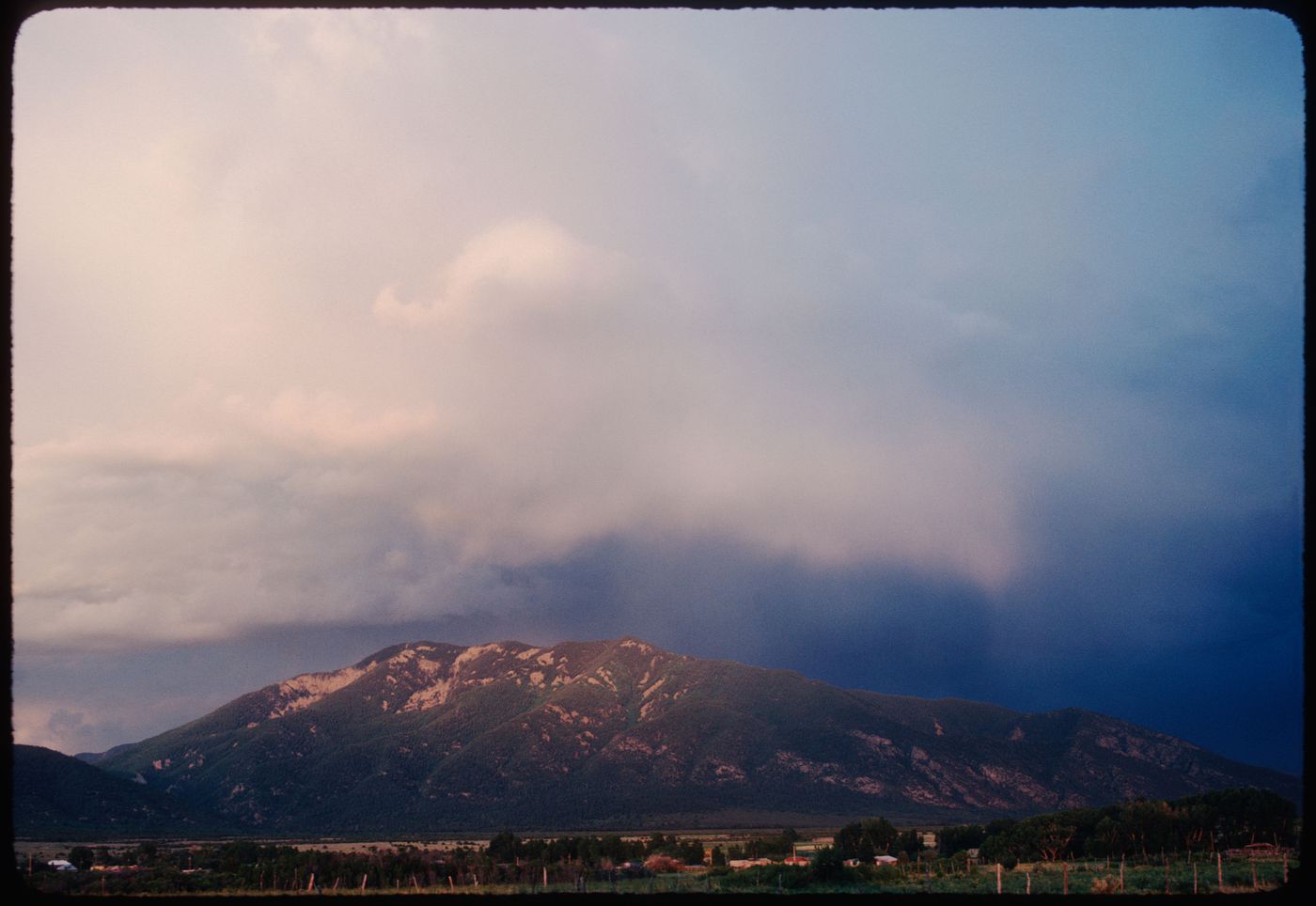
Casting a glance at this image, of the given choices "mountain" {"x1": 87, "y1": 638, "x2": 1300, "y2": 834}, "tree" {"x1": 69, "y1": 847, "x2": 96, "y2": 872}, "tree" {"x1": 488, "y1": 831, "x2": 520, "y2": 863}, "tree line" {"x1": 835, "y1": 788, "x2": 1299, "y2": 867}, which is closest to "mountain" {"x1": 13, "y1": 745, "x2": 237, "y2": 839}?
"mountain" {"x1": 87, "y1": 638, "x2": 1300, "y2": 834}

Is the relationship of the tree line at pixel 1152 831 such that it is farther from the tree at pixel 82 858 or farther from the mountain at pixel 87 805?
the mountain at pixel 87 805

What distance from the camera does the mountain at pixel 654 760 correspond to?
319ft

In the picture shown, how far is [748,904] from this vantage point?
2377mm

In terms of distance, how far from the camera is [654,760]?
107750 millimetres

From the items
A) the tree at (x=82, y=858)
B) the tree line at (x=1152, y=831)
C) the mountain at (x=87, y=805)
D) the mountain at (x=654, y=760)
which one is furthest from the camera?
the mountain at (x=654, y=760)

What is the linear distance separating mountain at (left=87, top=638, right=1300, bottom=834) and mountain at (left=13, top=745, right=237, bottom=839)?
630cm

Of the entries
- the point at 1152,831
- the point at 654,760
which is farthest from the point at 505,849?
the point at 654,760

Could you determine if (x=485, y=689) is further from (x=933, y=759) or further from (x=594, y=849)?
(x=594, y=849)

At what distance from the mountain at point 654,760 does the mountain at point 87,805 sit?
6.30m

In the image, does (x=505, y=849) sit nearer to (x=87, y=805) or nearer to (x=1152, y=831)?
(x=1152, y=831)

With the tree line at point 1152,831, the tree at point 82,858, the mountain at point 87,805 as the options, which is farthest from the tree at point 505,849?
the mountain at point 87,805

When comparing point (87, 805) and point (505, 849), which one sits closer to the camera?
point (505, 849)

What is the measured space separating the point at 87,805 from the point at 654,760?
52.1 meters

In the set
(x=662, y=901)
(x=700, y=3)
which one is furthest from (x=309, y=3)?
(x=662, y=901)
